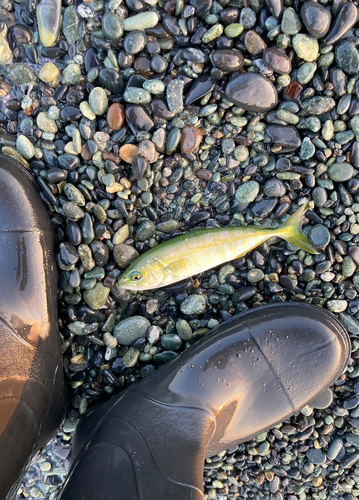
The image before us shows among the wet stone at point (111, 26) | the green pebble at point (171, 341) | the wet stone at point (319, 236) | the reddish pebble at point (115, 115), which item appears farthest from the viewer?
the green pebble at point (171, 341)

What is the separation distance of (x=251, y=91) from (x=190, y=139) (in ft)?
1.66

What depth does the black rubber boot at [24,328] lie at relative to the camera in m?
1.97

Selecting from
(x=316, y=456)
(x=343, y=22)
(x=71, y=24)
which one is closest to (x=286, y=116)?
(x=343, y=22)

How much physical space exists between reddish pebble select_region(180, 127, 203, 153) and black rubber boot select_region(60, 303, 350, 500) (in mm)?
1280

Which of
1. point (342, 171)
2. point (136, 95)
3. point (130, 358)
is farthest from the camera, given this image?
point (130, 358)

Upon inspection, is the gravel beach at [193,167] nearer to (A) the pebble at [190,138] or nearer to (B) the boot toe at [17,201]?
(A) the pebble at [190,138]

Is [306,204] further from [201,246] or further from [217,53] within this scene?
[217,53]

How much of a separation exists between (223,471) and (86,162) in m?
2.62

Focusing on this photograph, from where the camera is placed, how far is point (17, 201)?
2.11 metres

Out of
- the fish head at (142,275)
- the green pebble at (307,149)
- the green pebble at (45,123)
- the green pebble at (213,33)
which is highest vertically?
the green pebble at (213,33)

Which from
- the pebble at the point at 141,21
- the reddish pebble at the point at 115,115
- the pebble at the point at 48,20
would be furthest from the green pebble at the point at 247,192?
the pebble at the point at 48,20

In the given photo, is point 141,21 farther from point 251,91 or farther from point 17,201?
point 17,201

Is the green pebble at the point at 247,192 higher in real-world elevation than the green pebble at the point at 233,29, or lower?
lower

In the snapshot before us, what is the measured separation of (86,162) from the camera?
7.60 feet
